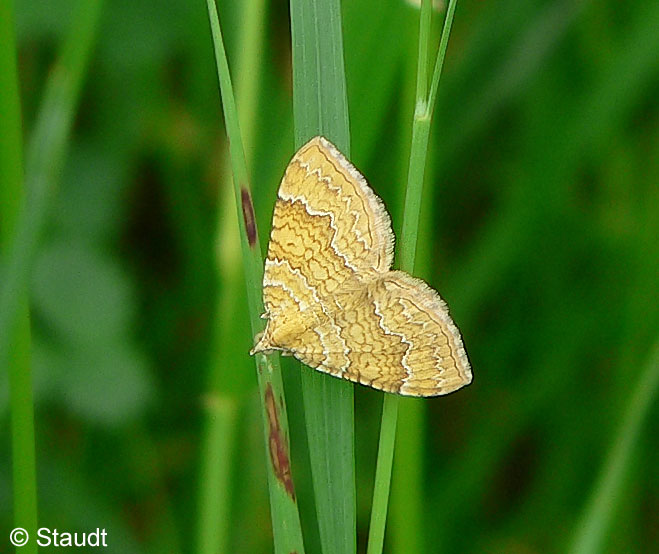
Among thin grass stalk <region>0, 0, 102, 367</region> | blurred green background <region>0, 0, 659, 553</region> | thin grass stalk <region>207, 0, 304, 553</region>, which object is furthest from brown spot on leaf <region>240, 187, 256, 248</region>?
blurred green background <region>0, 0, 659, 553</region>

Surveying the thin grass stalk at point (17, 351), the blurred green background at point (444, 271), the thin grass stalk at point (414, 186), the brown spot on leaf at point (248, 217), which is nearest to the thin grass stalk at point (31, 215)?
the thin grass stalk at point (17, 351)

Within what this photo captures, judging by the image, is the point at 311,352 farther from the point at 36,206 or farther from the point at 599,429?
the point at 599,429

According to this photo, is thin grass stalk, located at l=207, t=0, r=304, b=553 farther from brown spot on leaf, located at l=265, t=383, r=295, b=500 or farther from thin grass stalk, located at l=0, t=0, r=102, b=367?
thin grass stalk, located at l=0, t=0, r=102, b=367

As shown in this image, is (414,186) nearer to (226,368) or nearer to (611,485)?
(226,368)

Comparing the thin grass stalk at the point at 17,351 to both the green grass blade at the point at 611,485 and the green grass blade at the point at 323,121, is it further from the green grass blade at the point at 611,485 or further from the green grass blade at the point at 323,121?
the green grass blade at the point at 611,485

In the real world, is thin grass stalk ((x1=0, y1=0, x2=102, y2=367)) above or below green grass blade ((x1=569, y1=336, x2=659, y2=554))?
above

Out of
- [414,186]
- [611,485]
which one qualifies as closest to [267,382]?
[414,186]
